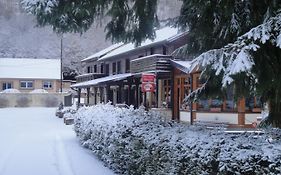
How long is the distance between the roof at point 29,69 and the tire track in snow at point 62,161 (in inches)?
2066

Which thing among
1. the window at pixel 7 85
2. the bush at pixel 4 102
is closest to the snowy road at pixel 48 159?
the bush at pixel 4 102

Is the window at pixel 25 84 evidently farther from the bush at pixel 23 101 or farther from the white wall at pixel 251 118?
the white wall at pixel 251 118

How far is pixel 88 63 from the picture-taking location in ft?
177

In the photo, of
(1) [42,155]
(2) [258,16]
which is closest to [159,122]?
(2) [258,16]

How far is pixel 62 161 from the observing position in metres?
11.5

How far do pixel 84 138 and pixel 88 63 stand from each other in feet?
132

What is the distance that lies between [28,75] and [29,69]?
214 centimetres

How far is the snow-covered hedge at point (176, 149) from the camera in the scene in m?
4.51

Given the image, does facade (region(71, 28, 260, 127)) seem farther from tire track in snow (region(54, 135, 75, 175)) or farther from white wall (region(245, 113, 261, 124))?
tire track in snow (region(54, 135, 75, 175))

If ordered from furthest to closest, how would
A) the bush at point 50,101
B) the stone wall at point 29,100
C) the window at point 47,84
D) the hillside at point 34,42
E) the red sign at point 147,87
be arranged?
the hillside at point 34,42
the window at point 47,84
the bush at point 50,101
the stone wall at point 29,100
the red sign at point 147,87

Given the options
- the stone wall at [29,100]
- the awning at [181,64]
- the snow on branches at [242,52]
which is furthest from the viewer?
the stone wall at [29,100]

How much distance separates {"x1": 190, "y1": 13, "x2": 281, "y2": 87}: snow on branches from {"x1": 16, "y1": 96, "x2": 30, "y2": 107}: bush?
53659mm

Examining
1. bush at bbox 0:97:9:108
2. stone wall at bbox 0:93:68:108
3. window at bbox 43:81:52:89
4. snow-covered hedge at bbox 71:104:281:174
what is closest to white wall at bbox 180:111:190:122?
snow-covered hedge at bbox 71:104:281:174

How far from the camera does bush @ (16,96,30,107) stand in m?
56.2
